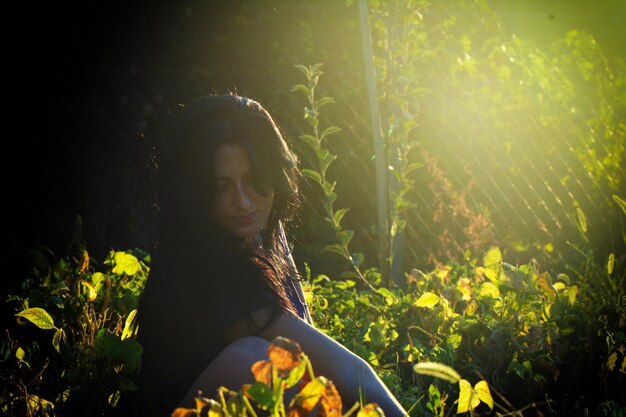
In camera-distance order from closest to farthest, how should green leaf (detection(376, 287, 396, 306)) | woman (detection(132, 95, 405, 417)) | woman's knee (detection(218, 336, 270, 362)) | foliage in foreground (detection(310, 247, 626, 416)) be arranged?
woman's knee (detection(218, 336, 270, 362)) < woman (detection(132, 95, 405, 417)) < foliage in foreground (detection(310, 247, 626, 416)) < green leaf (detection(376, 287, 396, 306))

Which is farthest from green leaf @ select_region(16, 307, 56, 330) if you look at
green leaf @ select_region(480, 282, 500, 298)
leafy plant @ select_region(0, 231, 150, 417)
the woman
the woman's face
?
Answer: green leaf @ select_region(480, 282, 500, 298)

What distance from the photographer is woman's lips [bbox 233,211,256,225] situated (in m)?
2.15

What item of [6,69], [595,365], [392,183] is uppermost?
[6,69]

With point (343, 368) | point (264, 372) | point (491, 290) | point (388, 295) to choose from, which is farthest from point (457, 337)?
point (264, 372)

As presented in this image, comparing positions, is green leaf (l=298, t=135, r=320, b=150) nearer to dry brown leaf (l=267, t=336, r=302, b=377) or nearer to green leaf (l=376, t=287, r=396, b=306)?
green leaf (l=376, t=287, r=396, b=306)

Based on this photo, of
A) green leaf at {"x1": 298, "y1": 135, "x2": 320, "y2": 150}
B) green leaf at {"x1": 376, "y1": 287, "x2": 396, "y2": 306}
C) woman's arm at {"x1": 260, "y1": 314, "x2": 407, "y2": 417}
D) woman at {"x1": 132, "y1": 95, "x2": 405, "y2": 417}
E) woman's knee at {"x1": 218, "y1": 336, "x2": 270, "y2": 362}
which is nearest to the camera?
woman's arm at {"x1": 260, "y1": 314, "x2": 407, "y2": 417}

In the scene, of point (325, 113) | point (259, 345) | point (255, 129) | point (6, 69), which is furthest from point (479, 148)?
point (259, 345)

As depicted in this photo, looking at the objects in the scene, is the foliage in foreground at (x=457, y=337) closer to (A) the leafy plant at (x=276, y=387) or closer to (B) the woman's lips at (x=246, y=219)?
(B) the woman's lips at (x=246, y=219)

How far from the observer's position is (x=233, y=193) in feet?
7.01

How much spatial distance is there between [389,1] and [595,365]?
204cm

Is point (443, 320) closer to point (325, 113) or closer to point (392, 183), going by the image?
point (392, 183)

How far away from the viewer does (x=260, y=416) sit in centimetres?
188

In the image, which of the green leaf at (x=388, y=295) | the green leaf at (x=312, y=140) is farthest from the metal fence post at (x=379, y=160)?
the green leaf at (x=388, y=295)

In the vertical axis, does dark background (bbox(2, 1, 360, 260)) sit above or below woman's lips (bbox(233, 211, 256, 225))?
above
